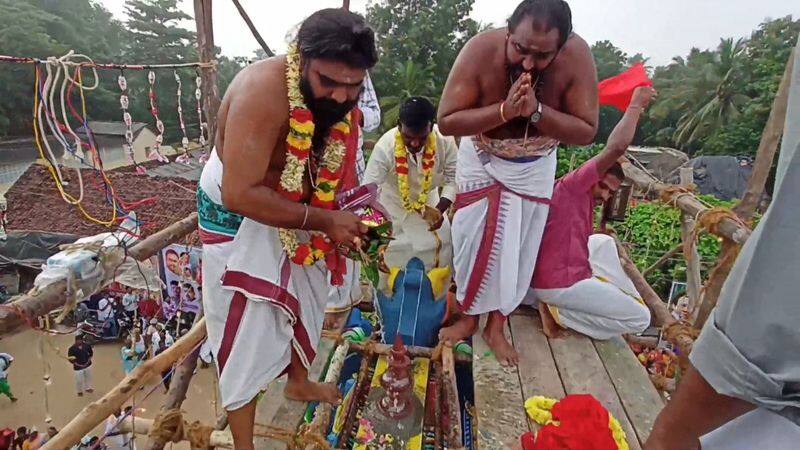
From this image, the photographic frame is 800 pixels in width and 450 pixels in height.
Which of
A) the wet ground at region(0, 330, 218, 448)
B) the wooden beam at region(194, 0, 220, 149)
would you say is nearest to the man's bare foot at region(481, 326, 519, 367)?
the wooden beam at region(194, 0, 220, 149)

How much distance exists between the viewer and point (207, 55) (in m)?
4.26

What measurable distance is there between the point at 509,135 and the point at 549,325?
1.25 metres

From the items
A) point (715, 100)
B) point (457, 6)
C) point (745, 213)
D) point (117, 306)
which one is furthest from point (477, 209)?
point (715, 100)

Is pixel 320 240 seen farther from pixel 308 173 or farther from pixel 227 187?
pixel 227 187

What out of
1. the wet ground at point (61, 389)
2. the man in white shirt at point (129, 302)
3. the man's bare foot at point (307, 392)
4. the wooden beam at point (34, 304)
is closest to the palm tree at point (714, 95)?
the wet ground at point (61, 389)

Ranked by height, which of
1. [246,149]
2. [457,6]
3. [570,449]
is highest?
[457,6]

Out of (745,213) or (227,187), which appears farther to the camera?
(745,213)

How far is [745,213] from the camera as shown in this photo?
329 centimetres

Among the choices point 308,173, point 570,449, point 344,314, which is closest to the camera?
point 570,449

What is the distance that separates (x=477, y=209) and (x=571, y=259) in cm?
68

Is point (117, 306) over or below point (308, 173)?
below

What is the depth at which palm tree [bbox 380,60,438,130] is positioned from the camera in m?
21.3

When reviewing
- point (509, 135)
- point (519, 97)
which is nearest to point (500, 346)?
point (509, 135)

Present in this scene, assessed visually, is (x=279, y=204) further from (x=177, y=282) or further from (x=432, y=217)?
(x=177, y=282)
